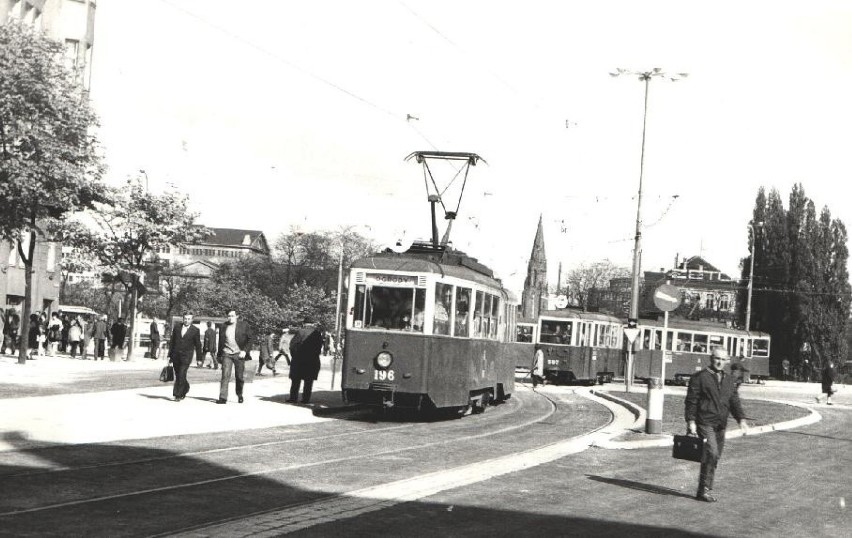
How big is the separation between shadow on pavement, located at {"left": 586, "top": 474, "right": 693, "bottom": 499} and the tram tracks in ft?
8.76

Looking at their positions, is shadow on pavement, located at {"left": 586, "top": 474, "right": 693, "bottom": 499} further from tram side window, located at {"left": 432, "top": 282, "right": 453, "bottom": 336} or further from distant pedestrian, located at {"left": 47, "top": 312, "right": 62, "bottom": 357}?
distant pedestrian, located at {"left": 47, "top": 312, "right": 62, "bottom": 357}

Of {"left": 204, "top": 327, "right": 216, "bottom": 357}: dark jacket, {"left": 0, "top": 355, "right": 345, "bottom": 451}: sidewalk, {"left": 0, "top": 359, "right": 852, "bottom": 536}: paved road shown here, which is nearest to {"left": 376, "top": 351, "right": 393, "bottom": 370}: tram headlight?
{"left": 0, "top": 359, "right": 852, "bottom": 536}: paved road

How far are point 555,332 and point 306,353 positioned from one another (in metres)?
21.4

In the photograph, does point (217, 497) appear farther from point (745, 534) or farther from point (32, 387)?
point (32, 387)

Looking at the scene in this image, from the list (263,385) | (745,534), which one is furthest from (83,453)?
(263,385)

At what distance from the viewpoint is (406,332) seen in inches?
767

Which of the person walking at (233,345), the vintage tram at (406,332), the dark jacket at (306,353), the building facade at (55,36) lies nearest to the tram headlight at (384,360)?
the vintage tram at (406,332)

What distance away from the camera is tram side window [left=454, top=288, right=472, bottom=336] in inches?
805

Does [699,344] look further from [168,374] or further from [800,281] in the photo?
[168,374]

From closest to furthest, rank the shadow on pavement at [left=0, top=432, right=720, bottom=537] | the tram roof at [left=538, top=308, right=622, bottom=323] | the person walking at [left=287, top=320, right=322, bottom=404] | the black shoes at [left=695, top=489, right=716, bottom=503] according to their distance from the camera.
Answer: the shadow on pavement at [left=0, top=432, right=720, bottom=537] → the black shoes at [left=695, top=489, right=716, bottom=503] → the person walking at [left=287, top=320, right=322, bottom=404] → the tram roof at [left=538, top=308, right=622, bottom=323]

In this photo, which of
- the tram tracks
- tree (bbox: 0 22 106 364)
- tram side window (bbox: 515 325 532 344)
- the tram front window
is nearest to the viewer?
the tram tracks

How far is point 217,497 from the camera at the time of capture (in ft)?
32.8

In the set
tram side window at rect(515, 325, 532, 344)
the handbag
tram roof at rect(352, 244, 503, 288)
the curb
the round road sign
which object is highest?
tram roof at rect(352, 244, 503, 288)

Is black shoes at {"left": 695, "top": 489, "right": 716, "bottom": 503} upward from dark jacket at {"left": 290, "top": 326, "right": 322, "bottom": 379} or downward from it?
downward
